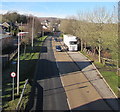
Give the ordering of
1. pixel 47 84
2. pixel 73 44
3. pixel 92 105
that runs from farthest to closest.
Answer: pixel 73 44 < pixel 47 84 < pixel 92 105

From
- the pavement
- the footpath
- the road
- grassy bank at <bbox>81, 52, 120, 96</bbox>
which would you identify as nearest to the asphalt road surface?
the road

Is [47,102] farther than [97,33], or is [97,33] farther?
[97,33]

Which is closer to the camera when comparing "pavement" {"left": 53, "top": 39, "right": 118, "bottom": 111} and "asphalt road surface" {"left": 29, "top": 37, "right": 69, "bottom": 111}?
"asphalt road surface" {"left": 29, "top": 37, "right": 69, "bottom": 111}

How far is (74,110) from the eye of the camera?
417 inches

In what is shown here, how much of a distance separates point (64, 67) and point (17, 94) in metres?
9.37

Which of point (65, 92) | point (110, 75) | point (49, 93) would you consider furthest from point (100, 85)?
point (49, 93)

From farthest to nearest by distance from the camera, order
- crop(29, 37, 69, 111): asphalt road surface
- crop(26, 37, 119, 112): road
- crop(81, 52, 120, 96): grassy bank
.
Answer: crop(81, 52, 120, 96): grassy bank < crop(26, 37, 119, 112): road < crop(29, 37, 69, 111): asphalt road surface

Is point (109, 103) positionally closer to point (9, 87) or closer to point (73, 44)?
point (9, 87)

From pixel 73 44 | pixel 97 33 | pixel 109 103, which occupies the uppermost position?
pixel 97 33

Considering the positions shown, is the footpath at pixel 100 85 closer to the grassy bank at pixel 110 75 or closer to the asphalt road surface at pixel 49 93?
the grassy bank at pixel 110 75

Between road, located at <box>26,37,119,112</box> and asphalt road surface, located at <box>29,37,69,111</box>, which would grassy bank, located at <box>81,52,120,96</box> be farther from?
asphalt road surface, located at <box>29,37,69,111</box>

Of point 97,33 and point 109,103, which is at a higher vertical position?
point 97,33

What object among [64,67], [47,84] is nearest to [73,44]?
[64,67]

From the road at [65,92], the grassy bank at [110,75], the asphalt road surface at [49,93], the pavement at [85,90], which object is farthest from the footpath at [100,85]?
the asphalt road surface at [49,93]
